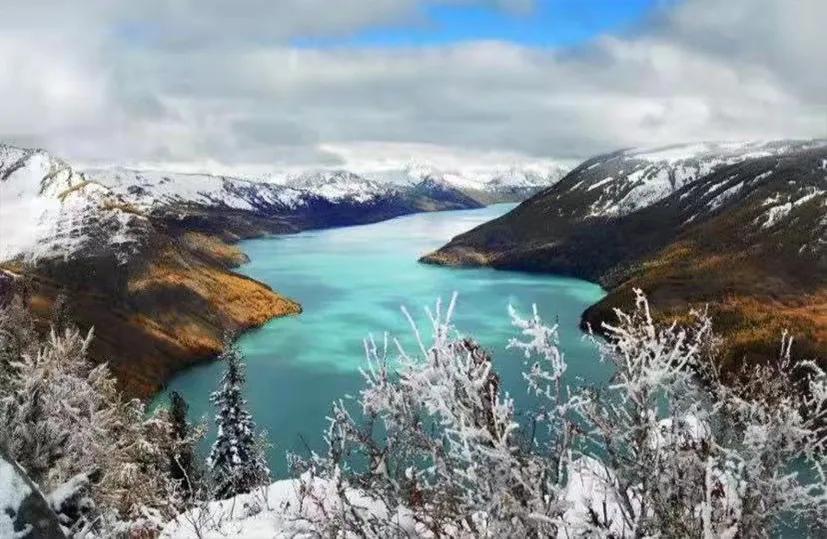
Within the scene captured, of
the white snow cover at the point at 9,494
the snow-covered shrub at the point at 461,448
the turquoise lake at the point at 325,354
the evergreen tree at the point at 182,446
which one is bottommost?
the turquoise lake at the point at 325,354

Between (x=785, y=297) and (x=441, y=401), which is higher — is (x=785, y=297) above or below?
below

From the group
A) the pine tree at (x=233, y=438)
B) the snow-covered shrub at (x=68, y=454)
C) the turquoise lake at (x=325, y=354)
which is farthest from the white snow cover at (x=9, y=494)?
the turquoise lake at (x=325, y=354)

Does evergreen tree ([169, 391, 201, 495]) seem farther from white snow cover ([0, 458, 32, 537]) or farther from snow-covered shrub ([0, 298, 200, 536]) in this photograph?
white snow cover ([0, 458, 32, 537])

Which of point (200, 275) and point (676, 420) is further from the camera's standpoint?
point (200, 275)

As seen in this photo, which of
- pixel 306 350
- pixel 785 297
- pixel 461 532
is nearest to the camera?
pixel 461 532

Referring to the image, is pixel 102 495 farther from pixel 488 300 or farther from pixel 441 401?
pixel 488 300

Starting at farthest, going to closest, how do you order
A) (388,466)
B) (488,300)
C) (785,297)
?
(488,300)
(785,297)
(388,466)

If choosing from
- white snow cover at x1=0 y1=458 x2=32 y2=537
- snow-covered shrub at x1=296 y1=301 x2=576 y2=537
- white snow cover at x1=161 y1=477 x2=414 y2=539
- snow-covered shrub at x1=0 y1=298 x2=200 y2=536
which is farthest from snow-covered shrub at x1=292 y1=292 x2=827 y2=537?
white snow cover at x1=161 y1=477 x2=414 y2=539

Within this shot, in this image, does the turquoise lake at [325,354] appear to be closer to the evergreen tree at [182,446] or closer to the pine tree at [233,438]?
the pine tree at [233,438]

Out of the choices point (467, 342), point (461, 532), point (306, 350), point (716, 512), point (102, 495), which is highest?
point (467, 342)

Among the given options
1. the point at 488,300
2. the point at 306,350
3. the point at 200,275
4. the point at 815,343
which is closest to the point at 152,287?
the point at 200,275

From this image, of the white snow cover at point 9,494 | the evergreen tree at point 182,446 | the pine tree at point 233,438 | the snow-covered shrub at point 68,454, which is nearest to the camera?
the white snow cover at point 9,494
